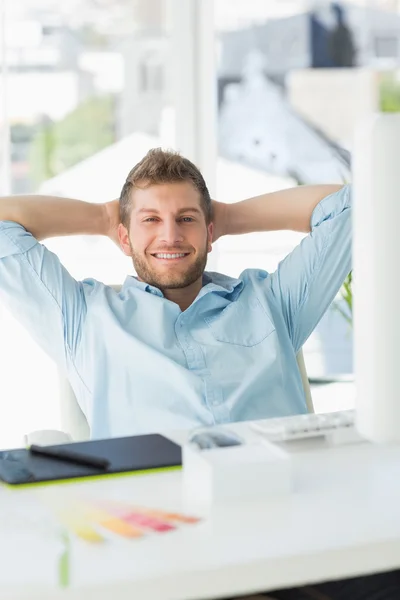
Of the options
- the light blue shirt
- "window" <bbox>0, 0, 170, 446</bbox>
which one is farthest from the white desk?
"window" <bbox>0, 0, 170, 446</bbox>

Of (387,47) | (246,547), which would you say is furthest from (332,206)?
(387,47)

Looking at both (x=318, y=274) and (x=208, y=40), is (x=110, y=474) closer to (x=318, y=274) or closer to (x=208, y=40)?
(x=318, y=274)

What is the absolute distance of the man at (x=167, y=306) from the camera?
2.17 metres

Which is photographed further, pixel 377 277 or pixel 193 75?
pixel 193 75

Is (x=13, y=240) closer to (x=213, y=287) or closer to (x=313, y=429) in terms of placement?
(x=213, y=287)

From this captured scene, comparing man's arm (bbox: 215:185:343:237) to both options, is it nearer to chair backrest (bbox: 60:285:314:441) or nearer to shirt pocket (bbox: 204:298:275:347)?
shirt pocket (bbox: 204:298:275:347)

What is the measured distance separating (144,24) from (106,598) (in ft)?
11.5

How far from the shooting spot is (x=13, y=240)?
7.54 ft

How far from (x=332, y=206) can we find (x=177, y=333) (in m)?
0.55

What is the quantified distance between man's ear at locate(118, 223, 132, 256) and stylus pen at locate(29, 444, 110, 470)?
0.93 m

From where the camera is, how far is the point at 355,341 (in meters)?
1.25

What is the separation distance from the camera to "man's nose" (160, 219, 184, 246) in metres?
2.34

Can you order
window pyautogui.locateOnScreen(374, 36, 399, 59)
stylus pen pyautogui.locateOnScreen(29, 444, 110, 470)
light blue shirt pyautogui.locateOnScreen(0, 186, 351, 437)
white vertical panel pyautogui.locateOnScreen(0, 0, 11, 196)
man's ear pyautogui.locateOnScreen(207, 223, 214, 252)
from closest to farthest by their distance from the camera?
stylus pen pyautogui.locateOnScreen(29, 444, 110, 470) → light blue shirt pyautogui.locateOnScreen(0, 186, 351, 437) → man's ear pyautogui.locateOnScreen(207, 223, 214, 252) → white vertical panel pyautogui.locateOnScreen(0, 0, 11, 196) → window pyautogui.locateOnScreen(374, 36, 399, 59)

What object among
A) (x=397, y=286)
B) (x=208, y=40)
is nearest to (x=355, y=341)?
(x=397, y=286)
